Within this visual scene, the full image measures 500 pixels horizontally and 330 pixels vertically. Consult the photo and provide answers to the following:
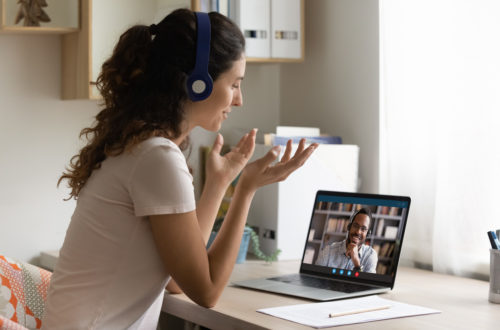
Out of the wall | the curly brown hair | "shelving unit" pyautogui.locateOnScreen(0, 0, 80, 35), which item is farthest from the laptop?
"shelving unit" pyautogui.locateOnScreen(0, 0, 80, 35)

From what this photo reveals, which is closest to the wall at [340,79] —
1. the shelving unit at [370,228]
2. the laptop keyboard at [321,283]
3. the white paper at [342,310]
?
the shelving unit at [370,228]

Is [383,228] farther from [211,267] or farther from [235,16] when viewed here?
[235,16]

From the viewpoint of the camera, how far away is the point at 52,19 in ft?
7.24

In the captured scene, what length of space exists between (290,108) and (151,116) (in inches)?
54.7

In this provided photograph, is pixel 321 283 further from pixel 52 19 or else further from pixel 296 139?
pixel 52 19

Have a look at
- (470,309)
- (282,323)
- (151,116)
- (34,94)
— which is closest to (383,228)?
(470,309)

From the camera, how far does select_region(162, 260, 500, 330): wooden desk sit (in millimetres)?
1463

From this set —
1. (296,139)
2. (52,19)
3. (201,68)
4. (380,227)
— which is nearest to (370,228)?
(380,227)

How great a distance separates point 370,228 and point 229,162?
18.3 inches

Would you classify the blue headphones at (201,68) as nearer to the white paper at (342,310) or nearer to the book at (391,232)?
the white paper at (342,310)

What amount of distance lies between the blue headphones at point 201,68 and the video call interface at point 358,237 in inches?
25.8

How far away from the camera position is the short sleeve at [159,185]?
132 cm

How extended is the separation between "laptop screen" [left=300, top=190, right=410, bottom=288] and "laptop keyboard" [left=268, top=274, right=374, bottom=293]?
0.03m

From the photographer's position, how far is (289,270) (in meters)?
2.08
